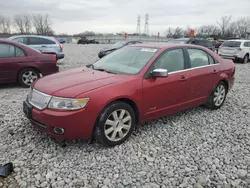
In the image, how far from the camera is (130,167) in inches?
114

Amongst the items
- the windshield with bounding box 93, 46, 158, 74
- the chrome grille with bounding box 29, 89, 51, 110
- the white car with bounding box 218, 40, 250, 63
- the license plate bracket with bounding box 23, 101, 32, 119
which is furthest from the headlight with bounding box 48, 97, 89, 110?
the white car with bounding box 218, 40, 250, 63

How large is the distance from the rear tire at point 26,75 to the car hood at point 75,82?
3243mm

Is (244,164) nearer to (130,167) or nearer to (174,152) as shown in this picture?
(174,152)

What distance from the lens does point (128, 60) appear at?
3959 millimetres

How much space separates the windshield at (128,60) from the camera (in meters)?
3.67

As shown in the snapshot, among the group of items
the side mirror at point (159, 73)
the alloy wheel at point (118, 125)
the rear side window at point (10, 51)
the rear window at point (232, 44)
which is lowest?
the alloy wheel at point (118, 125)

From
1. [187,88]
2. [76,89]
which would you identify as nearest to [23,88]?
[76,89]

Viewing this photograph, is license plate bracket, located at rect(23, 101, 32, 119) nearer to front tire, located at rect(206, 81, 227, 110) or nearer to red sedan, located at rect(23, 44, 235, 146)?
red sedan, located at rect(23, 44, 235, 146)

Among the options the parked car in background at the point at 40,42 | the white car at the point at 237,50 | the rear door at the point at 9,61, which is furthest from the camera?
the white car at the point at 237,50

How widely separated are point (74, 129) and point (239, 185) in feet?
6.98

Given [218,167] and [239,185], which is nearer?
[239,185]

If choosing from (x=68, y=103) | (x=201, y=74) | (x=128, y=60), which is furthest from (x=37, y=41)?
(x=68, y=103)

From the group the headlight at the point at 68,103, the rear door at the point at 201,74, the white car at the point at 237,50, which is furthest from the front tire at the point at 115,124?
the white car at the point at 237,50

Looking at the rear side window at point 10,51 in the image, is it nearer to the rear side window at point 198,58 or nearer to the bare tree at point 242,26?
the rear side window at point 198,58
